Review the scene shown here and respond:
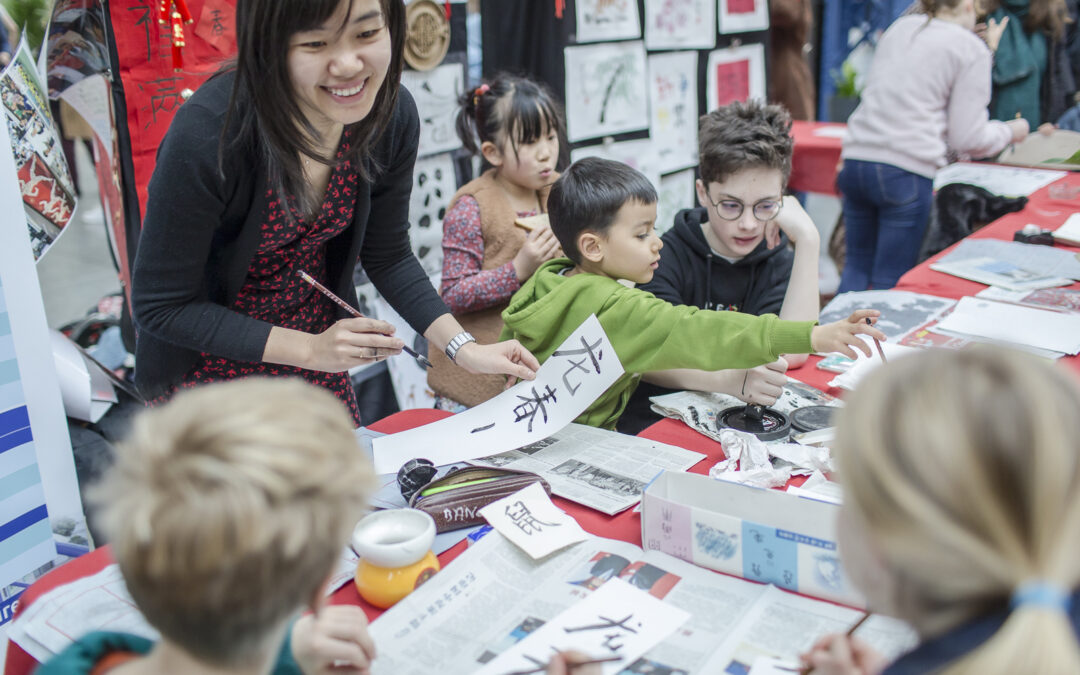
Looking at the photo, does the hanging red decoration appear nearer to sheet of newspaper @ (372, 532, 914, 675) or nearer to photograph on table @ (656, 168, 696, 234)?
sheet of newspaper @ (372, 532, 914, 675)

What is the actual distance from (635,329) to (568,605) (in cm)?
69

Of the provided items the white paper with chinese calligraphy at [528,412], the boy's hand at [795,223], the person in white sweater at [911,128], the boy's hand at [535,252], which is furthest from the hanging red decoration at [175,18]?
the person in white sweater at [911,128]

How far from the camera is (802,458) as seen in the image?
4.54ft

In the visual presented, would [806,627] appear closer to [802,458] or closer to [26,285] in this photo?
[802,458]

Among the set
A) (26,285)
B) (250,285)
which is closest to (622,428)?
(250,285)

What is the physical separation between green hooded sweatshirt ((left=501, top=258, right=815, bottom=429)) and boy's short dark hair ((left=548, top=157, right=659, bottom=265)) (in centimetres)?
10

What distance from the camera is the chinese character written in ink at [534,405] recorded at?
1520mm

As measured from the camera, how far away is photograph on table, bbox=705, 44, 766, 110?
13.8 ft

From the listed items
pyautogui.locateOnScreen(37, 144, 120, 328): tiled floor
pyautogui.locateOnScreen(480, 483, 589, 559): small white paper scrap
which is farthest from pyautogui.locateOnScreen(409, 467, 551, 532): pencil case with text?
pyautogui.locateOnScreen(37, 144, 120, 328): tiled floor

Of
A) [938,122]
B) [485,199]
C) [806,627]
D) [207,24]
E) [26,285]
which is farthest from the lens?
[938,122]

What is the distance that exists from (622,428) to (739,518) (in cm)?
74

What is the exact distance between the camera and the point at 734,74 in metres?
4.35

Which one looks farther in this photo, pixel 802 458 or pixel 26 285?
pixel 26 285

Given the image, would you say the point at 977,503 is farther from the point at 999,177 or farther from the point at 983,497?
the point at 999,177
